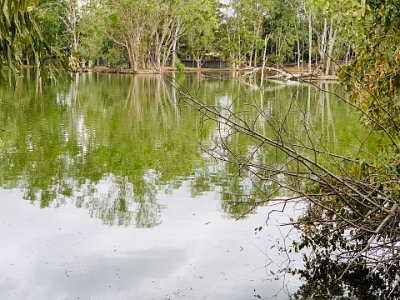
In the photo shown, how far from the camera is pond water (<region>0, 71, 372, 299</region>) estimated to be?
4848 mm

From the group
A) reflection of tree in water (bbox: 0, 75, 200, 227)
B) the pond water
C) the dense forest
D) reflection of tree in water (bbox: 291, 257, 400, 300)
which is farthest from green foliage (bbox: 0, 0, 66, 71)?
the dense forest

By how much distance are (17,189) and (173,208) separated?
2.24 m

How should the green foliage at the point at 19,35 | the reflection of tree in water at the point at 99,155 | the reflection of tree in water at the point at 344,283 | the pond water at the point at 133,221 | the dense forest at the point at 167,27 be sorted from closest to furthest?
Result: 1. the green foliage at the point at 19,35
2. the reflection of tree in water at the point at 344,283
3. the pond water at the point at 133,221
4. the reflection of tree in water at the point at 99,155
5. the dense forest at the point at 167,27

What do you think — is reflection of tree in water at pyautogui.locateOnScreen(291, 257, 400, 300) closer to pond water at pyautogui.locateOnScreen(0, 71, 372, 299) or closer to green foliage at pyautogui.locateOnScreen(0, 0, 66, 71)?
pond water at pyautogui.locateOnScreen(0, 71, 372, 299)

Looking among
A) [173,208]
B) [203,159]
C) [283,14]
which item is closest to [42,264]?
[173,208]

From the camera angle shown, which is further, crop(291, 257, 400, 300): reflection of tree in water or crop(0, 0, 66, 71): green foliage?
crop(291, 257, 400, 300): reflection of tree in water

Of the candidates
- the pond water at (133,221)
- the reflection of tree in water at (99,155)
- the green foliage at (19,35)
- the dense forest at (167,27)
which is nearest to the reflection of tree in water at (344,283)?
the pond water at (133,221)

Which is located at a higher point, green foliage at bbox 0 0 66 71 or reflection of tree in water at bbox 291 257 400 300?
green foliage at bbox 0 0 66 71

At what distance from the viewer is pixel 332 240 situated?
5.27 metres

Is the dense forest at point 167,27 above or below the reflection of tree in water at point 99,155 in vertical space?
above

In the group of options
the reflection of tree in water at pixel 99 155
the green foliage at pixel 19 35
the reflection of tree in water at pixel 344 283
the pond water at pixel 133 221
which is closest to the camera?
the green foliage at pixel 19 35

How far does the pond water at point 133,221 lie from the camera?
191 inches

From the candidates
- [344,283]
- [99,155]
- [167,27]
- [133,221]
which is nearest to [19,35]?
[344,283]

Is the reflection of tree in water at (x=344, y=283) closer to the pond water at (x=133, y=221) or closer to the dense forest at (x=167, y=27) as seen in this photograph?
A: the pond water at (x=133, y=221)
